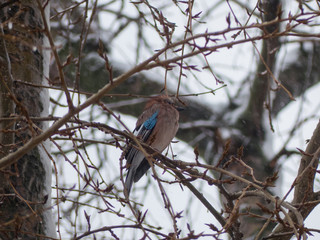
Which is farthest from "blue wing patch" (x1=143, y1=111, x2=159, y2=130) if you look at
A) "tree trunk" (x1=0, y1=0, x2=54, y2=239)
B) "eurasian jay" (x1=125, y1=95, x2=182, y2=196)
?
"tree trunk" (x1=0, y1=0, x2=54, y2=239)

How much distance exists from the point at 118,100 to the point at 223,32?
4.48m

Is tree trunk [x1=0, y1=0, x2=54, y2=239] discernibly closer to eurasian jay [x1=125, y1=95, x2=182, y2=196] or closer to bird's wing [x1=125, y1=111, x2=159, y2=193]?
bird's wing [x1=125, y1=111, x2=159, y2=193]

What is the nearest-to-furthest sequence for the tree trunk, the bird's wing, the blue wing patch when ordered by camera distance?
the tree trunk < the bird's wing < the blue wing patch

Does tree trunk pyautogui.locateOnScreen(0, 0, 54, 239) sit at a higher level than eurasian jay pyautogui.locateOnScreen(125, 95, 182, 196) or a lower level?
lower

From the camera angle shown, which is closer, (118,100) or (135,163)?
(135,163)

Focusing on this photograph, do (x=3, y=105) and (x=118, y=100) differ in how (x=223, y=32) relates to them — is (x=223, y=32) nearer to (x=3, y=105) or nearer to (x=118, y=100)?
(x=3, y=105)

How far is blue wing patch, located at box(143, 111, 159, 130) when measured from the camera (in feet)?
15.1

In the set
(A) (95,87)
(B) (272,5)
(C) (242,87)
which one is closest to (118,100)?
(A) (95,87)

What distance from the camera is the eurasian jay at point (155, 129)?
4.27m

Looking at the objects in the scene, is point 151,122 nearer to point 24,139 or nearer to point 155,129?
point 155,129

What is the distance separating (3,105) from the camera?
8.41 ft

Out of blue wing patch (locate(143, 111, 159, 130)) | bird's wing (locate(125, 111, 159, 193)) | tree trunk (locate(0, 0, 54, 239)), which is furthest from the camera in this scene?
blue wing patch (locate(143, 111, 159, 130))

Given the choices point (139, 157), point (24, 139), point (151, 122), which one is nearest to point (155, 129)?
point (151, 122)

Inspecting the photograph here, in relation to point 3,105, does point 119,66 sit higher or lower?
higher
